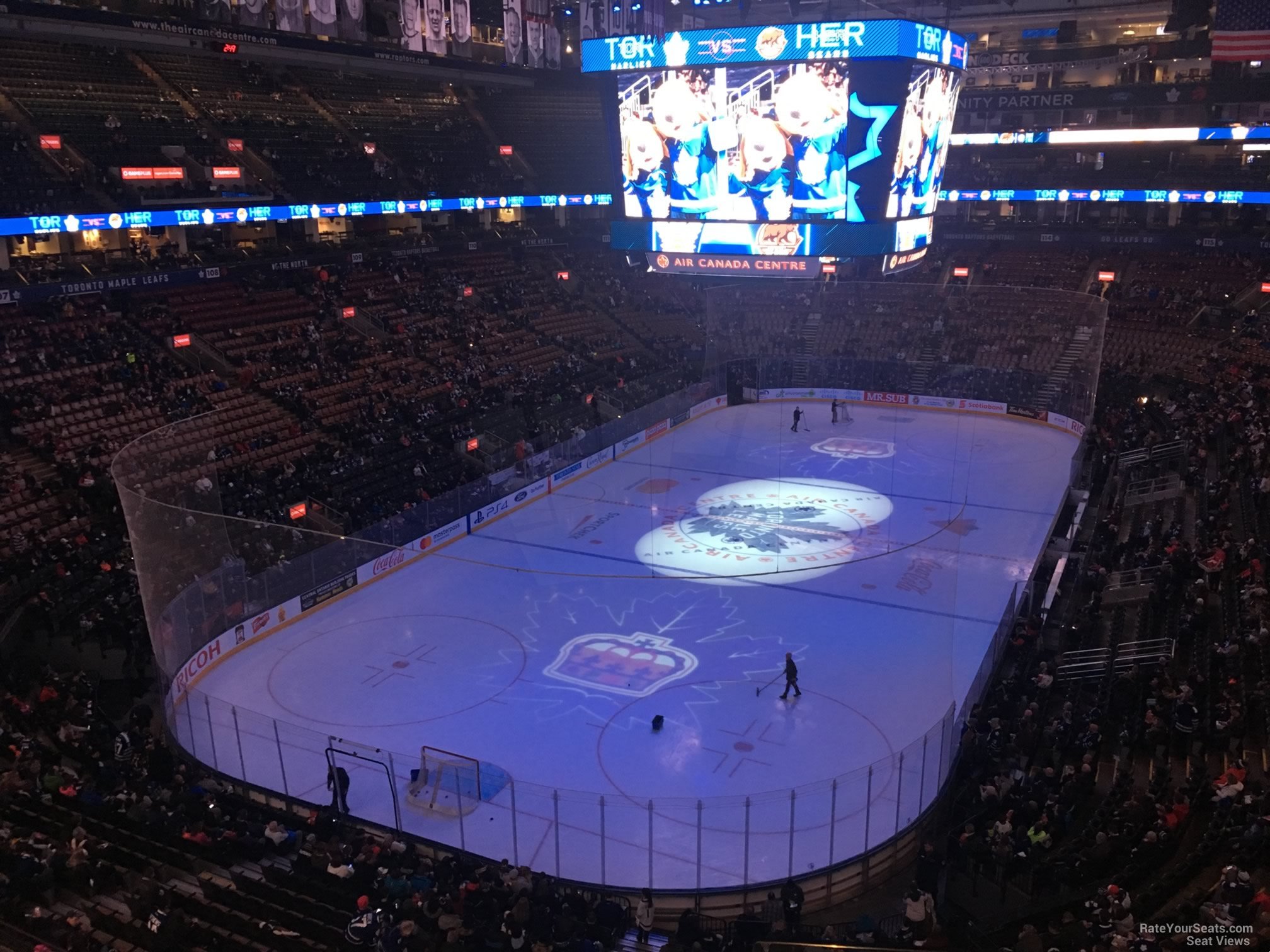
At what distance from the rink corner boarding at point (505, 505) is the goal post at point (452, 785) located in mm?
4293

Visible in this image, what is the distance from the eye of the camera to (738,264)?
22.2 m

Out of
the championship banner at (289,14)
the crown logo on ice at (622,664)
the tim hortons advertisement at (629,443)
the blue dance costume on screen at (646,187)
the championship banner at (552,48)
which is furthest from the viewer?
the championship banner at (552,48)

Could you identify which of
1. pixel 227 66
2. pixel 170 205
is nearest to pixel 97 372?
pixel 170 205

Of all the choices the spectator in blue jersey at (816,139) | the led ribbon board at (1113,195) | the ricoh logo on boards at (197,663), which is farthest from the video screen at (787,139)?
the led ribbon board at (1113,195)

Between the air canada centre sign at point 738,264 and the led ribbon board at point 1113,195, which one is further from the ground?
the led ribbon board at point 1113,195

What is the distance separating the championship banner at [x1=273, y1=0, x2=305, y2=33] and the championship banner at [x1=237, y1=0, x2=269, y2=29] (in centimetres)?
39

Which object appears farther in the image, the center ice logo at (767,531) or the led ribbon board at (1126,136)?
the led ribbon board at (1126,136)

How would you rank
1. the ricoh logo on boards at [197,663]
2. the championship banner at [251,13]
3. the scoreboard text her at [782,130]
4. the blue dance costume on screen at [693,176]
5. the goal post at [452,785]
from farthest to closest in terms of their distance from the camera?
1. the championship banner at [251,13]
2. the blue dance costume on screen at [693,176]
3. the scoreboard text her at [782,130]
4. the ricoh logo on boards at [197,663]
5. the goal post at [452,785]

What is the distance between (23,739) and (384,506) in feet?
36.7

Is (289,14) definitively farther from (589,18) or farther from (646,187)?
(646,187)

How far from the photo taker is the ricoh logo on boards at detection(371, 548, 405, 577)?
880 inches

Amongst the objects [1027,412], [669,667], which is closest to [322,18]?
[669,667]

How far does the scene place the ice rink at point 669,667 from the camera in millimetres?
12773

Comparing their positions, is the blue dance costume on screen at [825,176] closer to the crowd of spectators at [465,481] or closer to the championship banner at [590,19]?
the crowd of spectators at [465,481]
